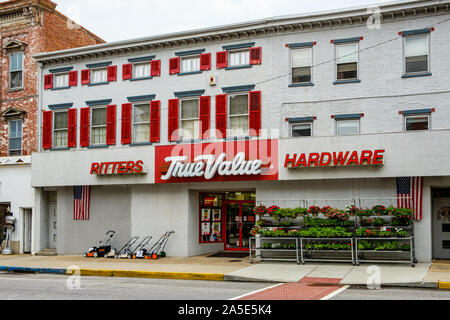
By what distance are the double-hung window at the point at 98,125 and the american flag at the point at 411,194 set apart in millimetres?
13090

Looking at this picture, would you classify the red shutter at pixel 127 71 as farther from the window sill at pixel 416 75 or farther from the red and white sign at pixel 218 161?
the window sill at pixel 416 75

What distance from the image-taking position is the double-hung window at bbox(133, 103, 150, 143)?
915 inches

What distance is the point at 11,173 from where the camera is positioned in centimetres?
2595

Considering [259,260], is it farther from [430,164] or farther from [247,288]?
[430,164]

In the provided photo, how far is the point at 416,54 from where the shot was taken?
1919cm

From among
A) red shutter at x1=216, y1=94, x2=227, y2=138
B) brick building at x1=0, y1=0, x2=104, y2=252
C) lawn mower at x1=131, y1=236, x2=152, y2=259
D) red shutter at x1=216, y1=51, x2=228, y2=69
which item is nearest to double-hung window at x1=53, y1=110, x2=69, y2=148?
brick building at x1=0, y1=0, x2=104, y2=252

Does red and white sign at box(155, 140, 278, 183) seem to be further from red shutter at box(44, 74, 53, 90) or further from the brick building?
the brick building

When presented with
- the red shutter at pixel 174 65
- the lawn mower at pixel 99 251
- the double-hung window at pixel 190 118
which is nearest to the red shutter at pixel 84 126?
the lawn mower at pixel 99 251

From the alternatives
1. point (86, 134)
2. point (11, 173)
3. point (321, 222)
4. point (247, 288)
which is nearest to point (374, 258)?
point (321, 222)

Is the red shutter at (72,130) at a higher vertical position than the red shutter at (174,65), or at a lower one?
lower

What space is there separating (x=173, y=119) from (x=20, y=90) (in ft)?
29.6

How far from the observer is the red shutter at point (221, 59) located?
857 inches

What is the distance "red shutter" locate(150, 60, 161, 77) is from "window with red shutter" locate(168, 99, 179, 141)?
57.0 inches

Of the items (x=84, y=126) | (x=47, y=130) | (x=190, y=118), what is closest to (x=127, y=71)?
(x=84, y=126)
